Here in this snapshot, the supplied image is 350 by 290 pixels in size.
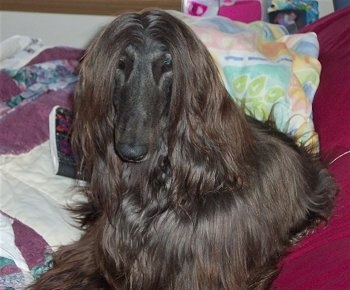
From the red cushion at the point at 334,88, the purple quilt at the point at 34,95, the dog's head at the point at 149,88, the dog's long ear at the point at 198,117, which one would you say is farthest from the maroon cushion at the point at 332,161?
the purple quilt at the point at 34,95

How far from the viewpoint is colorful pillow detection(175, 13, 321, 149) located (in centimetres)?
207

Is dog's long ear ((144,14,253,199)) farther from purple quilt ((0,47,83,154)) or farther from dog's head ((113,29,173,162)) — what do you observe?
purple quilt ((0,47,83,154))

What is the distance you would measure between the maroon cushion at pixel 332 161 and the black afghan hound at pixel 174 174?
0.06 metres

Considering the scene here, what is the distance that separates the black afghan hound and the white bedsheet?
0.14 metres

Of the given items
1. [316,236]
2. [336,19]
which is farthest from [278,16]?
[316,236]

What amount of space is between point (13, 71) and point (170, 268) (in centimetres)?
133

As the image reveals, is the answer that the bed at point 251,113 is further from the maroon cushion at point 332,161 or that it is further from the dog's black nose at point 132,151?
the dog's black nose at point 132,151

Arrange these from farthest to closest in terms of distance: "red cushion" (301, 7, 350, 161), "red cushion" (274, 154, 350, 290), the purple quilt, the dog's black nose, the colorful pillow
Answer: the purple quilt
the colorful pillow
"red cushion" (301, 7, 350, 161)
"red cushion" (274, 154, 350, 290)
the dog's black nose

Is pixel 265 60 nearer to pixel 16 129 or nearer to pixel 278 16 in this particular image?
pixel 278 16

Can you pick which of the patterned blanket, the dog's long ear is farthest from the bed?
the dog's long ear

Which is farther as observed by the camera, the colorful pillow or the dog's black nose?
the colorful pillow

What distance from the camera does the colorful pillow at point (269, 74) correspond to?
2068 millimetres

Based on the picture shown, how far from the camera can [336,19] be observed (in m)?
2.37

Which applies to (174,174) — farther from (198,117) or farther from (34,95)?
(34,95)
